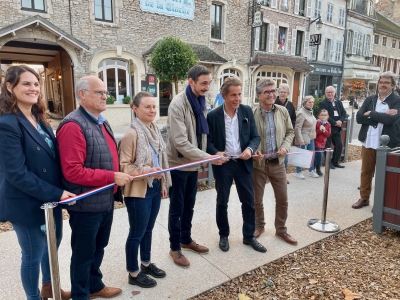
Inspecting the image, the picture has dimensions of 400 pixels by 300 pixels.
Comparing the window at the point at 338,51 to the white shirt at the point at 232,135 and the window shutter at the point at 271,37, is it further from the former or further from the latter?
Result: the white shirt at the point at 232,135

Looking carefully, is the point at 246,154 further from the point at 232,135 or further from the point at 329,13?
the point at 329,13

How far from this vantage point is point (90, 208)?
2.13m

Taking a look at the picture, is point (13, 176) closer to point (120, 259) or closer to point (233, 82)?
point (120, 259)

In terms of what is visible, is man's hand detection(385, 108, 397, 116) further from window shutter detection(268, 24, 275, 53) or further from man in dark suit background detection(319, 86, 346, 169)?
window shutter detection(268, 24, 275, 53)

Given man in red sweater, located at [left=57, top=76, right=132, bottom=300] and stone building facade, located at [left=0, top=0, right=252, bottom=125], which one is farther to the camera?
stone building facade, located at [left=0, top=0, right=252, bottom=125]

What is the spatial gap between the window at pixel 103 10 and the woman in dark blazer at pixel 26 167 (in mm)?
13150

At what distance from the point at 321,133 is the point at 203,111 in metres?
4.18

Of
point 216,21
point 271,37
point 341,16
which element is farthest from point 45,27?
point 341,16

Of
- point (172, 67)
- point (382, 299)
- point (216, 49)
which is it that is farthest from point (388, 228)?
point (216, 49)

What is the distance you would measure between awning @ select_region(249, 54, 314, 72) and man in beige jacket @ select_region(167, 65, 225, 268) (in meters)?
16.9

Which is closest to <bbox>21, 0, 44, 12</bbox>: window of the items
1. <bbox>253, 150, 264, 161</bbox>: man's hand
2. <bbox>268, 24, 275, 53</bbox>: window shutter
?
<bbox>253, 150, 264, 161</bbox>: man's hand

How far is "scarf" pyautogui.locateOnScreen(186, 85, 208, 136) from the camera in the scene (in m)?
2.97

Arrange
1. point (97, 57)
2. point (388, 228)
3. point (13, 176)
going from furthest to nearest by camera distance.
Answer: point (97, 57) < point (388, 228) < point (13, 176)

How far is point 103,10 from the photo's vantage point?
1356cm
